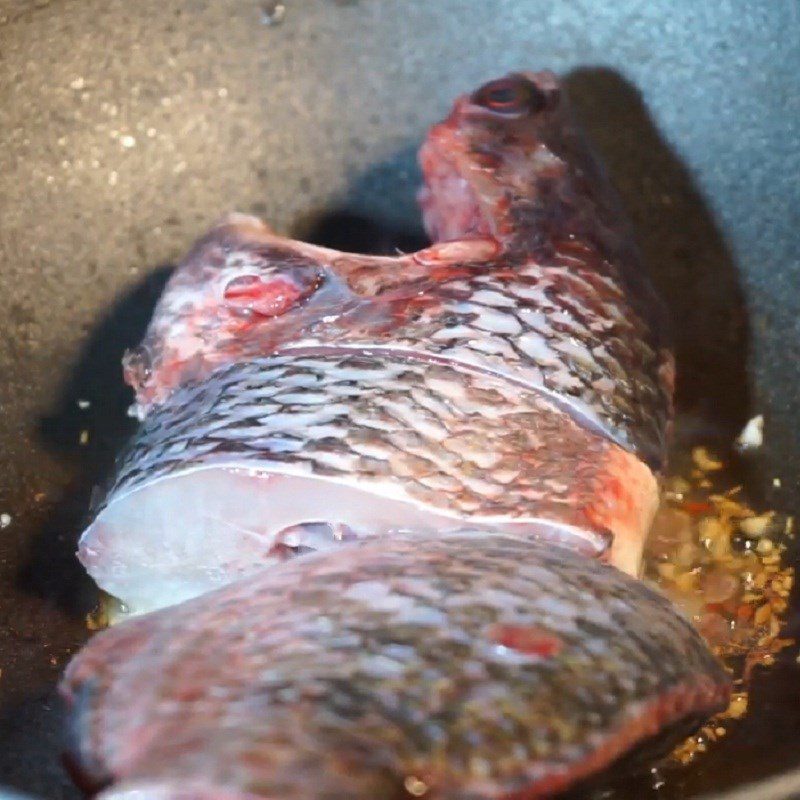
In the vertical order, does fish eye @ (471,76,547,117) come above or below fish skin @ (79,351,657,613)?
above

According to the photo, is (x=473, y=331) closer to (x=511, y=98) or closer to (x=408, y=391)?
(x=408, y=391)

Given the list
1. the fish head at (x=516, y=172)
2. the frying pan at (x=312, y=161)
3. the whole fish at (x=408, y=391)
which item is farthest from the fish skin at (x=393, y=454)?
the frying pan at (x=312, y=161)

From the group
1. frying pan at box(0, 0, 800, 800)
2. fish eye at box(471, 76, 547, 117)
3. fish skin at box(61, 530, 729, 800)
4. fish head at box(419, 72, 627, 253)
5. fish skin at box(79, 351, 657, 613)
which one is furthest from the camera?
frying pan at box(0, 0, 800, 800)

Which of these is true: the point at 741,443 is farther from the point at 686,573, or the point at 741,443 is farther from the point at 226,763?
the point at 226,763

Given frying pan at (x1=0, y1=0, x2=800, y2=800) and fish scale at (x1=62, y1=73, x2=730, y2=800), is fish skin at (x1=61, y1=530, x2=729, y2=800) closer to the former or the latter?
fish scale at (x1=62, y1=73, x2=730, y2=800)

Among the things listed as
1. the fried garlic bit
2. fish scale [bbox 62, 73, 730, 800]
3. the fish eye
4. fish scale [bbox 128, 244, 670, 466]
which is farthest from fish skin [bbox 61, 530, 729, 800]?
the fish eye

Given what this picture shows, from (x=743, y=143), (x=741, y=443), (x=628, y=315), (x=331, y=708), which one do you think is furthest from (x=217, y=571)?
(x=743, y=143)
